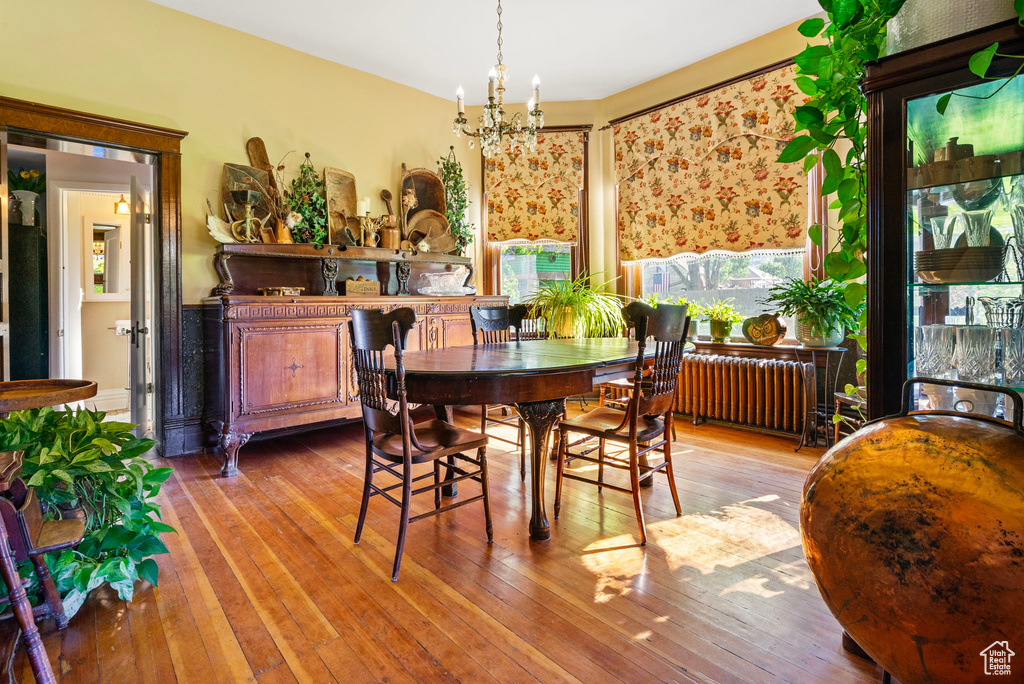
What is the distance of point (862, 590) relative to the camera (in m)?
0.99

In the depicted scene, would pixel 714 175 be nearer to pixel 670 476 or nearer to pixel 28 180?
pixel 670 476

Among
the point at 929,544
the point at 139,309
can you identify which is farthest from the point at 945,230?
the point at 139,309

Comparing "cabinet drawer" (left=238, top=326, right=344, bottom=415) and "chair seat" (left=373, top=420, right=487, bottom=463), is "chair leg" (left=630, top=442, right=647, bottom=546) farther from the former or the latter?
"cabinet drawer" (left=238, top=326, right=344, bottom=415)

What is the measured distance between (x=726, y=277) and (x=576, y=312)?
1389mm

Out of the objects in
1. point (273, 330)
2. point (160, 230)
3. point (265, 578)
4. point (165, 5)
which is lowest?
point (265, 578)

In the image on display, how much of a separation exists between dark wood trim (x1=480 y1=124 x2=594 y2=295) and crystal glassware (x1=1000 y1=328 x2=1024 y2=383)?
4.39 m

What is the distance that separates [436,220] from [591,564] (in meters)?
3.84

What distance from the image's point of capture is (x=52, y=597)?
172 cm

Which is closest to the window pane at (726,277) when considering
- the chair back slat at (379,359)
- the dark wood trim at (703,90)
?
the dark wood trim at (703,90)

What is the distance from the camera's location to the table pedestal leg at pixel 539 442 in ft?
7.65

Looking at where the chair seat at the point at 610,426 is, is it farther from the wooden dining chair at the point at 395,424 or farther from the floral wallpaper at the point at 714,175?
the floral wallpaper at the point at 714,175

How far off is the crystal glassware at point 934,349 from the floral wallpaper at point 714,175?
3.08 metres

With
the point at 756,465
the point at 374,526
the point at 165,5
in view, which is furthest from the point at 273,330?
the point at 756,465

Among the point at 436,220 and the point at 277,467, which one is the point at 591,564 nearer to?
the point at 277,467
